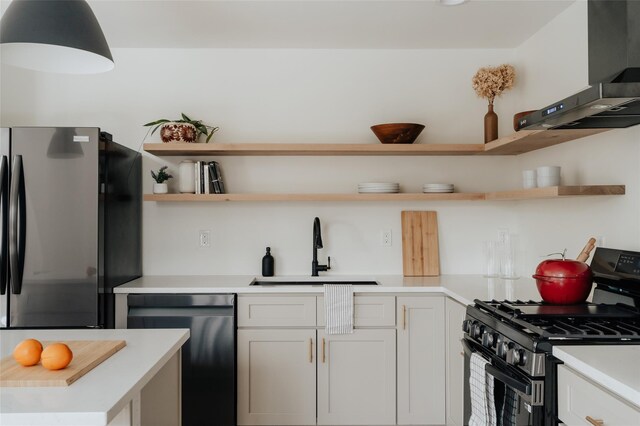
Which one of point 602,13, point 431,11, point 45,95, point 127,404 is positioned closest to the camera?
point 127,404

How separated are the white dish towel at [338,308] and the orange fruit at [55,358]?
172 cm

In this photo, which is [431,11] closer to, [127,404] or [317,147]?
[317,147]

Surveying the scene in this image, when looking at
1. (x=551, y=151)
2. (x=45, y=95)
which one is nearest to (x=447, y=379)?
(x=551, y=151)

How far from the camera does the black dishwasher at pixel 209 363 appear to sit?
2.91 metres

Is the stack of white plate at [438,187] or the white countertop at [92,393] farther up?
the stack of white plate at [438,187]

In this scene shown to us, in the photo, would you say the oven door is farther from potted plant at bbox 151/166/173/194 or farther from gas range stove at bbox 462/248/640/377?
potted plant at bbox 151/166/173/194

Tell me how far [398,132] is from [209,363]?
6.16ft

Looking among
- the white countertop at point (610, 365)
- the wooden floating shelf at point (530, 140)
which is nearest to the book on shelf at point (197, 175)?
the wooden floating shelf at point (530, 140)

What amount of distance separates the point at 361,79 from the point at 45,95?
2237 mm

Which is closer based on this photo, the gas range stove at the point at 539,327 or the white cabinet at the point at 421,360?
the gas range stove at the point at 539,327

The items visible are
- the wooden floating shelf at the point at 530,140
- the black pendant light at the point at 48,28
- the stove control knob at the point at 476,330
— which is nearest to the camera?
the black pendant light at the point at 48,28

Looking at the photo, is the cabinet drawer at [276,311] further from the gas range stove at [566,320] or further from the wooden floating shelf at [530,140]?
the wooden floating shelf at [530,140]

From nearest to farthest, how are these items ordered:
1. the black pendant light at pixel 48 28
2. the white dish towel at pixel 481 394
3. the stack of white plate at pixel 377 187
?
the black pendant light at pixel 48 28 → the white dish towel at pixel 481 394 → the stack of white plate at pixel 377 187

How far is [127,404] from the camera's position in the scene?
52.2 inches
